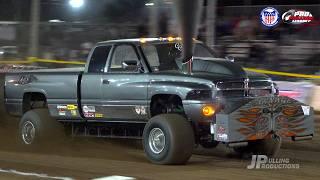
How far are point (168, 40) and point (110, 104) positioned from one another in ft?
4.61

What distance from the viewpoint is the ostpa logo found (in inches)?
690

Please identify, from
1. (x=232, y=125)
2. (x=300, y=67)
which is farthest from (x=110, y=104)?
(x=300, y=67)

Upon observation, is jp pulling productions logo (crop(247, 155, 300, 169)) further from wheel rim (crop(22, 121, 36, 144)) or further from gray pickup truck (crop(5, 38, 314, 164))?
wheel rim (crop(22, 121, 36, 144))

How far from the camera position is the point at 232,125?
854cm

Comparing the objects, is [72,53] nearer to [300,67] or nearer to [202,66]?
[300,67]

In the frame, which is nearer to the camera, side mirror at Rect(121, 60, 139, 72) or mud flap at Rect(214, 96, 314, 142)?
mud flap at Rect(214, 96, 314, 142)

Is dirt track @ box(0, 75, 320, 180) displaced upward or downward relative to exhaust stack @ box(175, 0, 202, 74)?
downward

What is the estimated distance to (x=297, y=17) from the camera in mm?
17688

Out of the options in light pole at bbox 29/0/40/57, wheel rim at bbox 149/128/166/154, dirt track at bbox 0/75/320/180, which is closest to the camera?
dirt track at bbox 0/75/320/180

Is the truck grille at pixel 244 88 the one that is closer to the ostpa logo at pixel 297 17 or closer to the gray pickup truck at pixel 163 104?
the gray pickup truck at pixel 163 104

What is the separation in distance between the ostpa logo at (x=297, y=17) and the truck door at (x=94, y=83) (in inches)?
337

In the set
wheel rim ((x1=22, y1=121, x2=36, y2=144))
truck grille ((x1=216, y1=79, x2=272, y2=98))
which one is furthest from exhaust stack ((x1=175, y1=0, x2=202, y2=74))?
wheel rim ((x1=22, y1=121, x2=36, y2=144))

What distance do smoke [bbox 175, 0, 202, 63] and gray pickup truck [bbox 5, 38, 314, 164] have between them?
262 millimetres

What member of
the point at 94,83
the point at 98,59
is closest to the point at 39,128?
the point at 94,83
